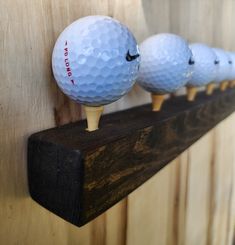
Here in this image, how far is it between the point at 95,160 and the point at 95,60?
0.15 metres

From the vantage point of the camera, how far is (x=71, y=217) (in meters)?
0.45

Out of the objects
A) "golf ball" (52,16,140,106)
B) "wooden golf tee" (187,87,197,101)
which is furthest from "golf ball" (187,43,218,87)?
"golf ball" (52,16,140,106)

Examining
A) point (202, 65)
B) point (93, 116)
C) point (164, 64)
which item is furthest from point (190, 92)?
point (93, 116)

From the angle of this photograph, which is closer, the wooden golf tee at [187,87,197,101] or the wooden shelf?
the wooden shelf

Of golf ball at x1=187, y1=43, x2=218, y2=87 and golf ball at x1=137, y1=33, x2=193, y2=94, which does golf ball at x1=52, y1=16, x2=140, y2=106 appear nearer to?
golf ball at x1=137, y1=33, x2=193, y2=94

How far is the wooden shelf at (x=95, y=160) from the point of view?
0.44 m

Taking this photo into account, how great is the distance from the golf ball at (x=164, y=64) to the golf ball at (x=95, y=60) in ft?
0.46

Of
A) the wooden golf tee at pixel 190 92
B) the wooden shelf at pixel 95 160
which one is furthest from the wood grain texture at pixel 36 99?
the wooden golf tee at pixel 190 92

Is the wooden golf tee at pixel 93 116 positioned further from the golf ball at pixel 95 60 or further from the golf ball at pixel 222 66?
the golf ball at pixel 222 66

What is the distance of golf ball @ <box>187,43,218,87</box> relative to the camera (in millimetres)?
763

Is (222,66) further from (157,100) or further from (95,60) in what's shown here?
(95,60)

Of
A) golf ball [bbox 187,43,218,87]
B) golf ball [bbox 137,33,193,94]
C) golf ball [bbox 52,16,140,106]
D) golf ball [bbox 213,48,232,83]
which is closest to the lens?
golf ball [bbox 52,16,140,106]

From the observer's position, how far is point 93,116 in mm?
520

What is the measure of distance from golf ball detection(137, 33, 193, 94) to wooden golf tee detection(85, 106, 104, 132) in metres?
0.16
